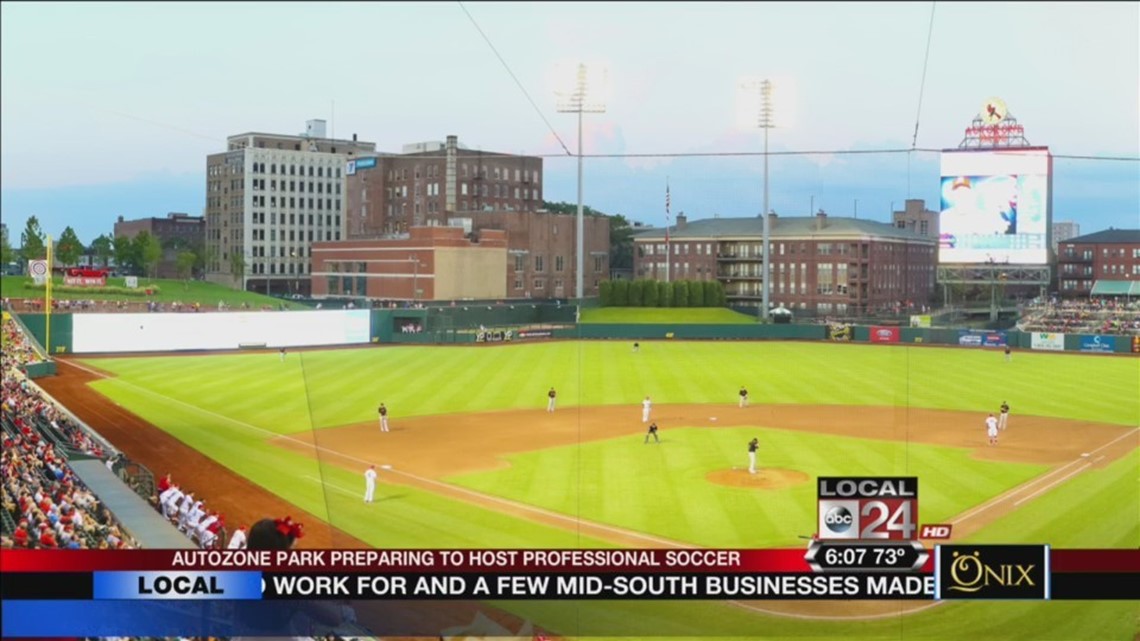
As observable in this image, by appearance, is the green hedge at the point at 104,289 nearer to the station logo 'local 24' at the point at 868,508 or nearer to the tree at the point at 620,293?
the tree at the point at 620,293

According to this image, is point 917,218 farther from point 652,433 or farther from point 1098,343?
point 1098,343

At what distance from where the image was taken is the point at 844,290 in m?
19.6

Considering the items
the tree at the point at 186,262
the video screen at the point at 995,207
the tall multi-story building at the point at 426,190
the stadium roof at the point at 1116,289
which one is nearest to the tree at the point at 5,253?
the tree at the point at 186,262

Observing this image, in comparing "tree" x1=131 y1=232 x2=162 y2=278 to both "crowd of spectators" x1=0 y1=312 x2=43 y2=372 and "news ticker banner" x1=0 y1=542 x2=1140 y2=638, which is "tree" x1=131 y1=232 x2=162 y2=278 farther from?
"news ticker banner" x1=0 y1=542 x2=1140 y2=638

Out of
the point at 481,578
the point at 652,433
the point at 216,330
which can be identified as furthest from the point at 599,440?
the point at 216,330

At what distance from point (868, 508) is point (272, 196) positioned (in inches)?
1177

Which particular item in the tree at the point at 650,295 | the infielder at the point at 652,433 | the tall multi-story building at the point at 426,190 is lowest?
the infielder at the point at 652,433

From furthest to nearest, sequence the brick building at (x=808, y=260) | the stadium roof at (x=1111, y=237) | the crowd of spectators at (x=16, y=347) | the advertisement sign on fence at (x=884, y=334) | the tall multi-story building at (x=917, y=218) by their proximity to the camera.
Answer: the crowd of spectators at (x=16, y=347) < the advertisement sign on fence at (x=884, y=334) < the brick building at (x=808, y=260) < the tall multi-story building at (x=917, y=218) < the stadium roof at (x=1111, y=237)

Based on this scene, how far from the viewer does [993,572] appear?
25.2 feet

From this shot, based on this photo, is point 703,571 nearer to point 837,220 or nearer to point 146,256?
point 837,220

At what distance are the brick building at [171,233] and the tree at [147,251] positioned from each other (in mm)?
1747

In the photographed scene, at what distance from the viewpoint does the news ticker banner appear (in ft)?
24.4

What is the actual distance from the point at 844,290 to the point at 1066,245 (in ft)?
12.8

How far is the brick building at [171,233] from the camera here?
51094mm
